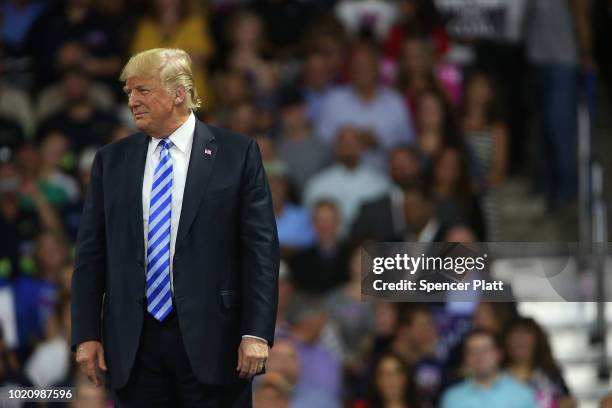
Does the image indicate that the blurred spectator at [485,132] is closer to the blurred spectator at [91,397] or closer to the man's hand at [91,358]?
the blurred spectator at [91,397]

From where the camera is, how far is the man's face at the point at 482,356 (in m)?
7.32

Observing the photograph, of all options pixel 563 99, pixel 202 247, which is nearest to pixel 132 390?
pixel 202 247

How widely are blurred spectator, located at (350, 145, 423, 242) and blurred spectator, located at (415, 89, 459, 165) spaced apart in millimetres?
351

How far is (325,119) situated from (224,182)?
4.98m

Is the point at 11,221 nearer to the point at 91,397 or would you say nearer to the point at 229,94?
the point at 229,94

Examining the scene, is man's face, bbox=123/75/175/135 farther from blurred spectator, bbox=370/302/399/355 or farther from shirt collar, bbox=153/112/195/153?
blurred spectator, bbox=370/302/399/355

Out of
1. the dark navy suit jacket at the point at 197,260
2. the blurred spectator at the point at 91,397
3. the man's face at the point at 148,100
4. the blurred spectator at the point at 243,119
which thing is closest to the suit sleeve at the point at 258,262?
the dark navy suit jacket at the point at 197,260

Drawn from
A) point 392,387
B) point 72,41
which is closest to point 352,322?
point 392,387

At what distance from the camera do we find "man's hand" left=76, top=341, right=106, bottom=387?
4.39m

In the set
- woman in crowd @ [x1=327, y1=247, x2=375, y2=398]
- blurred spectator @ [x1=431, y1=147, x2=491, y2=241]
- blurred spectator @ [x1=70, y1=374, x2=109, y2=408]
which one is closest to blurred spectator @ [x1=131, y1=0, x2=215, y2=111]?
blurred spectator @ [x1=431, y1=147, x2=491, y2=241]

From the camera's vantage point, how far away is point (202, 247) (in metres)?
4.37

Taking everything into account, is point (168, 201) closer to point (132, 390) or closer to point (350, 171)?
point (132, 390)

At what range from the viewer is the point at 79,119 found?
922cm

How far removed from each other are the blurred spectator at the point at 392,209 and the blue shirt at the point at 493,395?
4.03 feet
